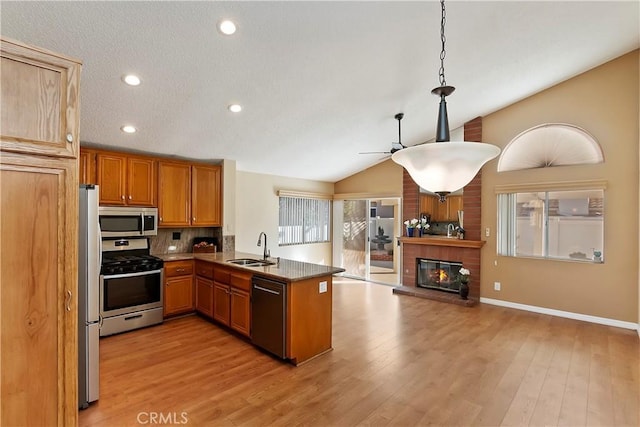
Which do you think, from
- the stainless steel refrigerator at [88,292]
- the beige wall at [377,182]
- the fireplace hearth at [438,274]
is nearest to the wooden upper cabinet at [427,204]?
the beige wall at [377,182]

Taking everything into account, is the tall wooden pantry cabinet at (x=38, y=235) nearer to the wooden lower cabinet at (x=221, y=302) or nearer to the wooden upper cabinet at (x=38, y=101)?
the wooden upper cabinet at (x=38, y=101)

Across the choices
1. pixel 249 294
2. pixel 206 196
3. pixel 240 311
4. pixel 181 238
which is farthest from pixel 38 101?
pixel 181 238

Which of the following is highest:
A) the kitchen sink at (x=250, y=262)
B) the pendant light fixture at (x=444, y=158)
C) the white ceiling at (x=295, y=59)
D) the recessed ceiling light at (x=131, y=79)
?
the white ceiling at (x=295, y=59)

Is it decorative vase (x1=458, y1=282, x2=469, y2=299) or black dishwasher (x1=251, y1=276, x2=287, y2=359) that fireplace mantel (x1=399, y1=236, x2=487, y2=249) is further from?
black dishwasher (x1=251, y1=276, x2=287, y2=359)

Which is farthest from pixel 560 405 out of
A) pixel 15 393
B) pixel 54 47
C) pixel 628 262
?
pixel 54 47

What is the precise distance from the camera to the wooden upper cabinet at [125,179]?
13.0 ft

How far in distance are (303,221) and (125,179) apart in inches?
147

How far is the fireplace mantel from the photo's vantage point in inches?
206

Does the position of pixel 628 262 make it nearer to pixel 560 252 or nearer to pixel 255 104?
pixel 560 252

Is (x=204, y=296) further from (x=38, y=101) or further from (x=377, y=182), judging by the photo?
(x=377, y=182)

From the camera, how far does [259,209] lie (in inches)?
238

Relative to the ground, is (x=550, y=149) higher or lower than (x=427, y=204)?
higher

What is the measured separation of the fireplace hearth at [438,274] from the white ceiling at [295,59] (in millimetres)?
2703

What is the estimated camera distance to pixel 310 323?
311cm
